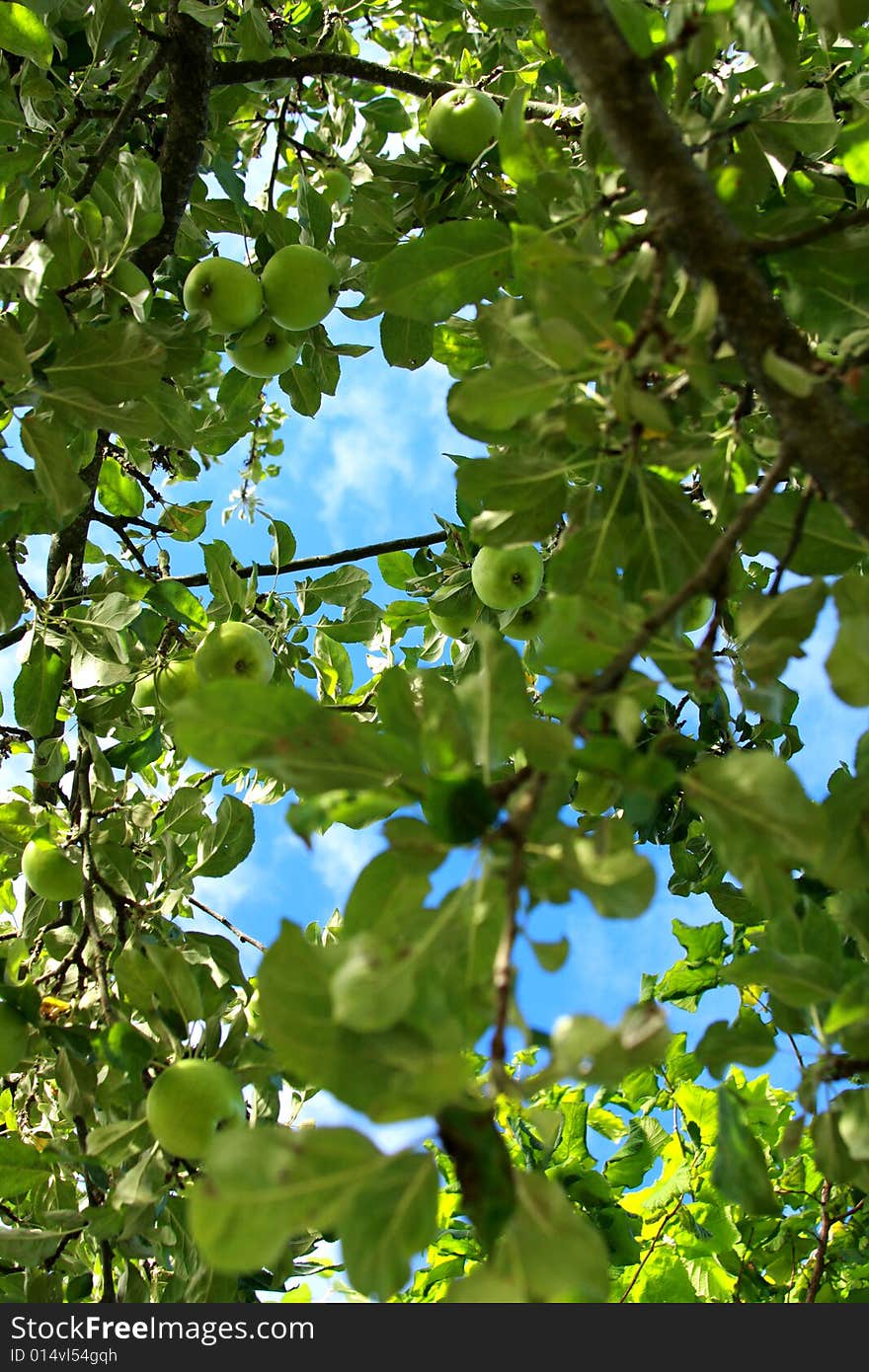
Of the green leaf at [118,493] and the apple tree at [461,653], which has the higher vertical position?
the green leaf at [118,493]

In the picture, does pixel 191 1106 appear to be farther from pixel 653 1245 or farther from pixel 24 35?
pixel 24 35

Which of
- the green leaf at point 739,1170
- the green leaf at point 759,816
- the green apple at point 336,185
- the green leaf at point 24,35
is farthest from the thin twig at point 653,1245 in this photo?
the green leaf at point 24,35

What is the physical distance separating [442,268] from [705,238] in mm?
615

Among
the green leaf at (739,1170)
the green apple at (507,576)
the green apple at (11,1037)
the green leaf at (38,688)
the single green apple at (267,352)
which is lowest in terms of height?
the green leaf at (739,1170)

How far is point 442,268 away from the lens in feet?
5.32

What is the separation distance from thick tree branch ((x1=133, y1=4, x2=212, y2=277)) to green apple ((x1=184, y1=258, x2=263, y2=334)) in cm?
42

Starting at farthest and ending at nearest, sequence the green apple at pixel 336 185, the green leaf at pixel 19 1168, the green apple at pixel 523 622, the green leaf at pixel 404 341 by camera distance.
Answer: the green apple at pixel 336 185 < the green apple at pixel 523 622 < the green leaf at pixel 404 341 < the green leaf at pixel 19 1168

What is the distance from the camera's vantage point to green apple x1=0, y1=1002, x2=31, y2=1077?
6.71 feet

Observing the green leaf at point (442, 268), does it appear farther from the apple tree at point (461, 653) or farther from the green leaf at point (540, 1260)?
the green leaf at point (540, 1260)

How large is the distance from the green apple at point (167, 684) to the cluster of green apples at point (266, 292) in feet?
2.96

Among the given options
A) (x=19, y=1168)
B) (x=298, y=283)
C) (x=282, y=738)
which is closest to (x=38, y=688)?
(x=19, y=1168)

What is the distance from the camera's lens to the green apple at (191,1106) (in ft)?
6.00

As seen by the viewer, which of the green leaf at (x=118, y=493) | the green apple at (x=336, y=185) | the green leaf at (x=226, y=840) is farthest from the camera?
the green leaf at (x=118, y=493)

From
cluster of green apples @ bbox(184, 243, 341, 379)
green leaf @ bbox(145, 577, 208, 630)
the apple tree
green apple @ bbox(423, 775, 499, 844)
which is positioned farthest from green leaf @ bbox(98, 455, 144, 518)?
green apple @ bbox(423, 775, 499, 844)
